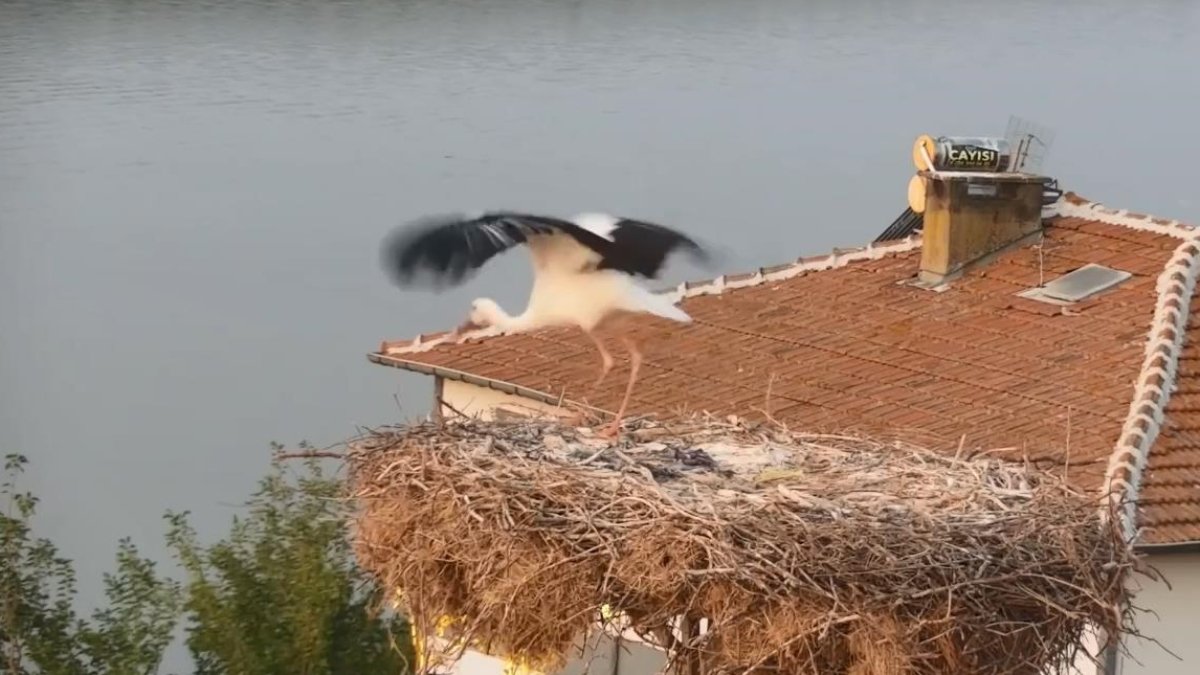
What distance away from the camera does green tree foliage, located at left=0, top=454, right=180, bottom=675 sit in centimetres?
1055

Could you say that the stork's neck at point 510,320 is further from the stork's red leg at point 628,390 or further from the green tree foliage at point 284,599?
the green tree foliage at point 284,599

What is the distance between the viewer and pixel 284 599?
1042 centimetres

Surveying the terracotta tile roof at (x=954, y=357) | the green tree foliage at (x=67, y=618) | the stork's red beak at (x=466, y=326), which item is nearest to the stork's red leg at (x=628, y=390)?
the stork's red beak at (x=466, y=326)

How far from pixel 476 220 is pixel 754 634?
197 centimetres

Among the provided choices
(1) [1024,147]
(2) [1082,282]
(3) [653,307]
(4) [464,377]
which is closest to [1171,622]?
(2) [1082,282]

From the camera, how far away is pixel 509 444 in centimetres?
604

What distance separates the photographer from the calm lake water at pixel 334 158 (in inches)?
689

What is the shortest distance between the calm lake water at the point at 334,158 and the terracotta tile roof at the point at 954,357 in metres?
2.68

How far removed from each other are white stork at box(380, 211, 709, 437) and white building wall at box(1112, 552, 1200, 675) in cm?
278

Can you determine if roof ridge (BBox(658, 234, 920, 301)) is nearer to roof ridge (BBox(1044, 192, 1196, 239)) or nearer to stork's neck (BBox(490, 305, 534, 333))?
roof ridge (BBox(1044, 192, 1196, 239))

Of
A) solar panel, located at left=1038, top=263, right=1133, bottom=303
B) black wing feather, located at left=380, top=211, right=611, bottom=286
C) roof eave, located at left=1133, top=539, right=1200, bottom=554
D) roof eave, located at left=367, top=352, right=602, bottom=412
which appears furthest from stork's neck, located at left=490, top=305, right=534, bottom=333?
solar panel, located at left=1038, top=263, right=1133, bottom=303

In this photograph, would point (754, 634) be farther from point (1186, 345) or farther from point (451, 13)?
point (451, 13)

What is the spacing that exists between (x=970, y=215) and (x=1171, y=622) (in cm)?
370

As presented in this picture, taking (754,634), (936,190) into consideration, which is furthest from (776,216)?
(754,634)
